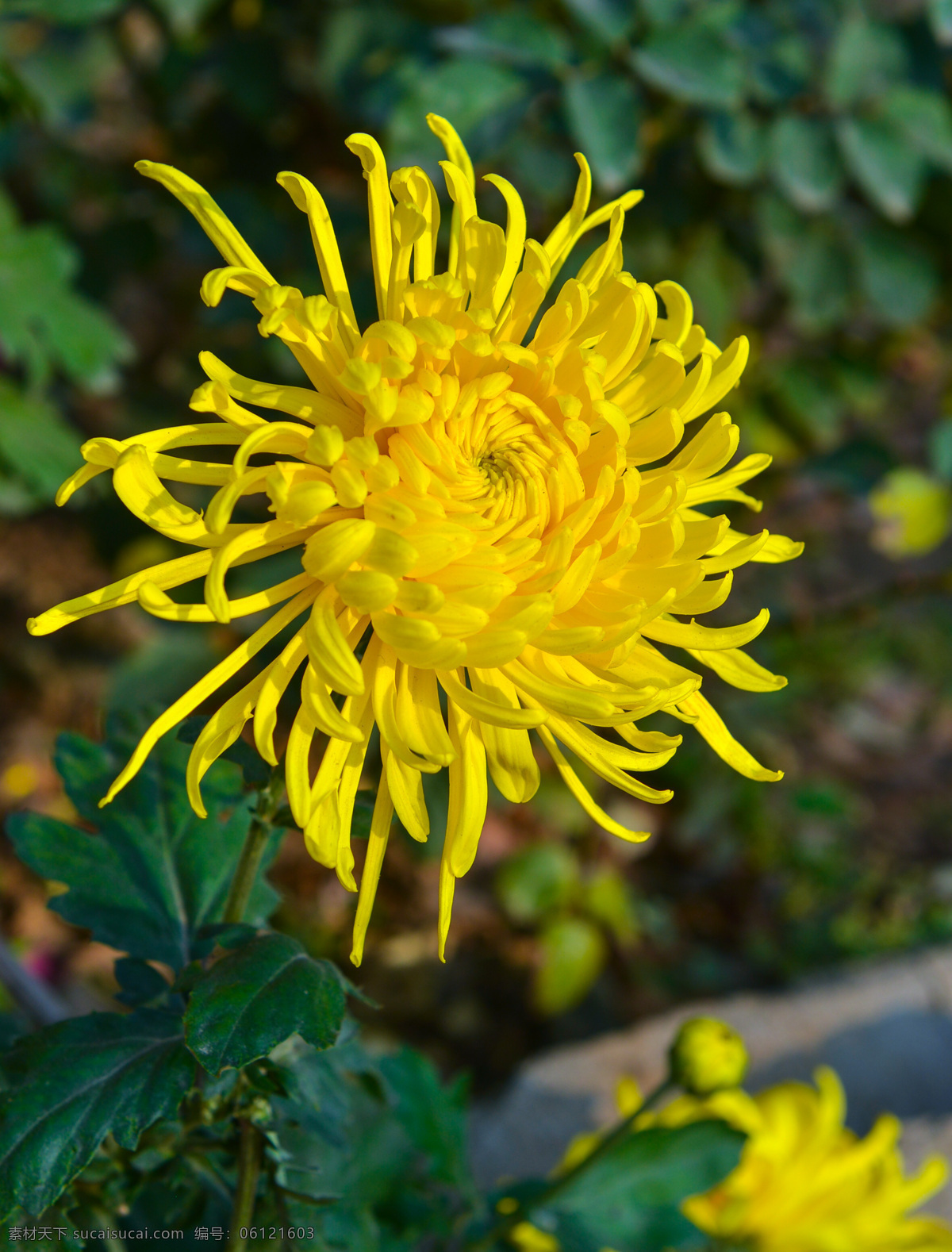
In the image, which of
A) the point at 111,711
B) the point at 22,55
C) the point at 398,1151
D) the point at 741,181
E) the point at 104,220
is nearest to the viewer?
the point at 111,711

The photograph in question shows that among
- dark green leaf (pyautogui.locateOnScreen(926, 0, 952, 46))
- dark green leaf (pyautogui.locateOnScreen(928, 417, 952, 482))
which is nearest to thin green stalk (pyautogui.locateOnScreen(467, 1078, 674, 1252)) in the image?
dark green leaf (pyautogui.locateOnScreen(928, 417, 952, 482))

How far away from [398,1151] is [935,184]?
2.08 m

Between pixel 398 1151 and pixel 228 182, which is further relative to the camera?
pixel 228 182

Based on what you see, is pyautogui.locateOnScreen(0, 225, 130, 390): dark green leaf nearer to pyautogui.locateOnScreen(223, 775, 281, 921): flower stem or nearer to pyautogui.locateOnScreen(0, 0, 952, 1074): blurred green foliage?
pyautogui.locateOnScreen(0, 0, 952, 1074): blurred green foliage

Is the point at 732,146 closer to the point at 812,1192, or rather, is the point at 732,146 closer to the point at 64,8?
the point at 64,8

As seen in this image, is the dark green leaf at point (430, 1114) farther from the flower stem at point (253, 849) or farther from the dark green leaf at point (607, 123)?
the dark green leaf at point (607, 123)

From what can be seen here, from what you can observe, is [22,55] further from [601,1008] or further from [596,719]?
[601,1008]

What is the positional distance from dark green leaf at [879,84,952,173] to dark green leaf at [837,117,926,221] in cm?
1

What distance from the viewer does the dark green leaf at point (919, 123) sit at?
1.82 meters

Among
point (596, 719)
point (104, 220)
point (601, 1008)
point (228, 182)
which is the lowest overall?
point (601, 1008)

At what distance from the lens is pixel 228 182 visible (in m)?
2.26

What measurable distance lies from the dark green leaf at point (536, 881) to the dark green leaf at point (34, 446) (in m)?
1.26

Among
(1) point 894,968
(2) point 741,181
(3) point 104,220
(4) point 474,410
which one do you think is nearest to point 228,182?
(3) point 104,220

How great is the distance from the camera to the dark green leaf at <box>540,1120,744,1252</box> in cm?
120
